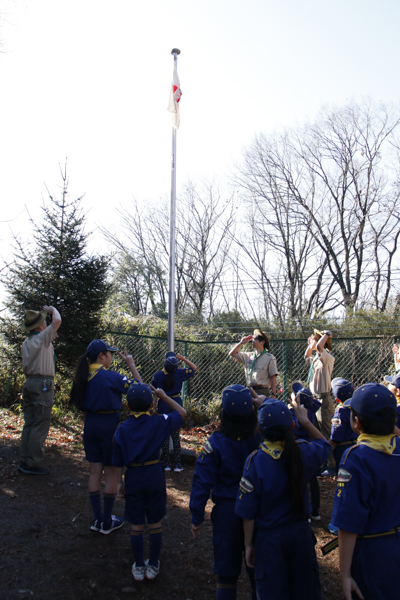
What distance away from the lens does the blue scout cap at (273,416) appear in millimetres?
2309

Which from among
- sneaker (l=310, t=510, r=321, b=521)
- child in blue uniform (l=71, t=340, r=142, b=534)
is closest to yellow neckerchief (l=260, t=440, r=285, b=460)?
child in blue uniform (l=71, t=340, r=142, b=534)

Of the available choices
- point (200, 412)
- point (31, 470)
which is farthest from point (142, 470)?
point (200, 412)

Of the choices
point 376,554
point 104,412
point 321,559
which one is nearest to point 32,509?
point 104,412

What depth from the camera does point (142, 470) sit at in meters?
3.20

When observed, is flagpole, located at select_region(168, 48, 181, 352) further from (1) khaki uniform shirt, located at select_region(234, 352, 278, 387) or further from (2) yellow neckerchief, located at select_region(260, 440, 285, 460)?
(2) yellow neckerchief, located at select_region(260, 440, 285, 460)

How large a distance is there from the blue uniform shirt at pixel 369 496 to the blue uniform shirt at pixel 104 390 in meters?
2.39

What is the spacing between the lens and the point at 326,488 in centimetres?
542

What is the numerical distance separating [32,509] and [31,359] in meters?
1.82

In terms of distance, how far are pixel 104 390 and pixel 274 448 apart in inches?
83.0

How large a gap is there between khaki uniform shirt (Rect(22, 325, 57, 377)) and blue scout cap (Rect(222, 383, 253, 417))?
3.33 m

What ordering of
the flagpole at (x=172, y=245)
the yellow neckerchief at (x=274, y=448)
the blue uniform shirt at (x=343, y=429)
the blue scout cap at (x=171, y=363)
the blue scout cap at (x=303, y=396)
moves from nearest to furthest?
the yellow neckerchief at (x=274, y=448)
the blue scout cap at (x=303, y=396)
the blue uniform shirt at (x=343, y=429)
the blue scout cap at (x=171, y=363)
the flagpole at (x=172, y=245)

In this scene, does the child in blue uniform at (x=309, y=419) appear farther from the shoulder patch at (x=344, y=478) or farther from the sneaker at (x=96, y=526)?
the sneaker at (x=96, y=526)

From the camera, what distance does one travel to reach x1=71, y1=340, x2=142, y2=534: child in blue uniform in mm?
3924

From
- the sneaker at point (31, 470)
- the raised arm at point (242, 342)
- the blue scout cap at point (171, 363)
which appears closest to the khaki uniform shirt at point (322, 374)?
the raised arm at point (242, 342)
